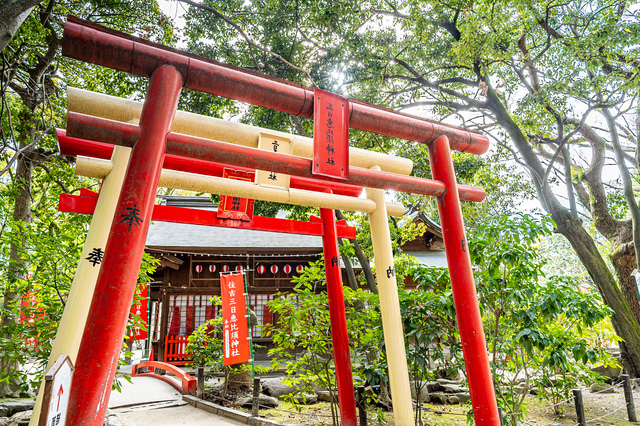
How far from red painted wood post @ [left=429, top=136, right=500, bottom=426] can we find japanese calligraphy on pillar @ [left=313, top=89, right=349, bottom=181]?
128cm

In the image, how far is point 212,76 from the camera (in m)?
2.89

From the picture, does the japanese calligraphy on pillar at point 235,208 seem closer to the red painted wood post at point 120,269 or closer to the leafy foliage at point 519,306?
the red painted wood post at point 120,269

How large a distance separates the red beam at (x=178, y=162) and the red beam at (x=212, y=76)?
72cm

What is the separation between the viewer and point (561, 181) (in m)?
9.79

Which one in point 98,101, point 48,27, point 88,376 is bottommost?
point 88,376

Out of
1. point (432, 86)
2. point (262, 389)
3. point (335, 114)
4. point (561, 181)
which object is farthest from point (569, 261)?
point (335, 114)

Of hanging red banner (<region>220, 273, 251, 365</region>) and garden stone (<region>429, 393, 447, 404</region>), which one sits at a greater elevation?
hanging red banner (<region>220, 273, 251, 365</region>)

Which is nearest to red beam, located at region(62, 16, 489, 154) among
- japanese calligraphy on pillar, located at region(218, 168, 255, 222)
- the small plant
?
japanese calligraphy on pillar, located at region(218, 168, 255, 222)

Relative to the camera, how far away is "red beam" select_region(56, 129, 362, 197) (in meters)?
3.35

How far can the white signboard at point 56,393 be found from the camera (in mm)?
1257

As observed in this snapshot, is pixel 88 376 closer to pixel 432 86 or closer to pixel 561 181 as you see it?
pixel 432 86

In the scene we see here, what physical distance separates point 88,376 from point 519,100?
8.17m

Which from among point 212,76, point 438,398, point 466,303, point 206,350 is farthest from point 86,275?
point 438,398

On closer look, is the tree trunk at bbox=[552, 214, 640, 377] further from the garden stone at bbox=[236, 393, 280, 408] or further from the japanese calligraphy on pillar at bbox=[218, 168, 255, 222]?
A: the garden stone at bbox=[236, 393, 280, 408]
